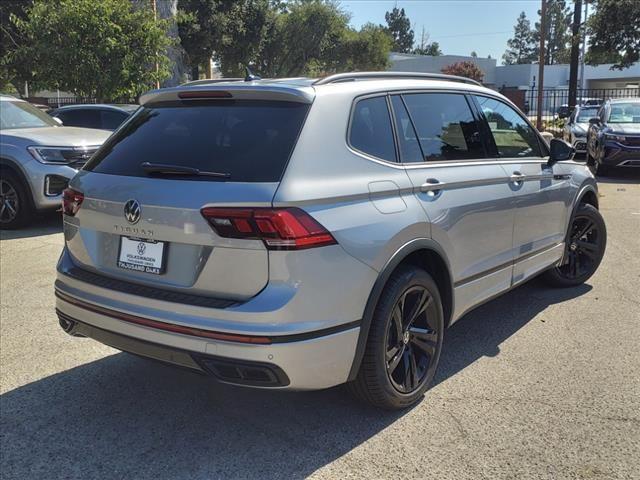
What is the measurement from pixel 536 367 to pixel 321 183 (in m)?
2.15

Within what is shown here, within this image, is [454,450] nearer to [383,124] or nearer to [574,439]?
[574,439]

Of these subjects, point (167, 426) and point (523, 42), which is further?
point (523, 42)

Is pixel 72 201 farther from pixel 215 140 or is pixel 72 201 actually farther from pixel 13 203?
pixel 13 203

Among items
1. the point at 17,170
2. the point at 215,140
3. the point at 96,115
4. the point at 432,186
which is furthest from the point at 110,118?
the point at 432,186

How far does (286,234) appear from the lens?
273 centimetres

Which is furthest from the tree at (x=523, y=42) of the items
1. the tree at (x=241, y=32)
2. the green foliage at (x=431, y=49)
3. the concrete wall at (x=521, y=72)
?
the tree at (x=241, y=32)

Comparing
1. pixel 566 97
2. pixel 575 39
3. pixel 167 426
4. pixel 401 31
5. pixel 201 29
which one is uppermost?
pixel 401 31

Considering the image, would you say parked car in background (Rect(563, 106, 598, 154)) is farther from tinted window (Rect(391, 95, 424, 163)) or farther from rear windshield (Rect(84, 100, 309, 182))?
rear windshield (Rect(84, 100, 309, 182))

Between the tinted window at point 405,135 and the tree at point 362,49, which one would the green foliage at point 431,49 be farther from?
the tinted window at point 405,135

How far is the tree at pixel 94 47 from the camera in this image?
44.0ft

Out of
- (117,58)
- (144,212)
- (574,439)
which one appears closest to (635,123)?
(117,58)

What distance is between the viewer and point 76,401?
3.66 m

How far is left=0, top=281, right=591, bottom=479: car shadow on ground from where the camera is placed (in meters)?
3.00

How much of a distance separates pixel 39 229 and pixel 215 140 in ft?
21.6
